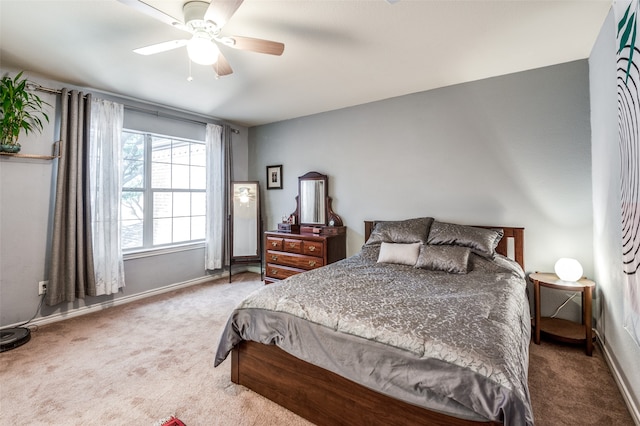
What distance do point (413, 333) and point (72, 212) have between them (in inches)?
140

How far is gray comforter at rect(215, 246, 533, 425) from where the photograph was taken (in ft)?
3.84

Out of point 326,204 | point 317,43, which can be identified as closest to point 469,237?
point 326,204

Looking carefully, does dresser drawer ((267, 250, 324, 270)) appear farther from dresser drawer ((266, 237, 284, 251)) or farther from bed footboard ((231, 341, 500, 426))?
bed footboard ((231, 341, 500, 426))

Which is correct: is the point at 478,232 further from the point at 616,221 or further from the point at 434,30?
the point at 434,30

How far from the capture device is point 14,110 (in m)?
2.62

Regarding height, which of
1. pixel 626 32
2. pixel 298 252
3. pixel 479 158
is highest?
pixel 626 32

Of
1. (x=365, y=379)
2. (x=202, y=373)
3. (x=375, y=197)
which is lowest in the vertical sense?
(x=202, y=373)

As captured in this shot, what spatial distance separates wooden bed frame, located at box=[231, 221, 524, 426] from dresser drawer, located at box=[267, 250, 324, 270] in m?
1.84

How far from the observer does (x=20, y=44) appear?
237 centimetres

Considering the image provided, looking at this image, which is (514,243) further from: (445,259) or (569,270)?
(445,259)

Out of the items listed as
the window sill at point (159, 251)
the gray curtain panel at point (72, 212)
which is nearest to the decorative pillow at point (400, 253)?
the window sill at point (159, 251)

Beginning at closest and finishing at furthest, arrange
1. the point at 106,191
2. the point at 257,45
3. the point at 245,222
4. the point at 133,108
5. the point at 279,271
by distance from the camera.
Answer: the point at 257,45
the point at 106,191
the point at 133,108
the point at 279,271
the point at 245,222

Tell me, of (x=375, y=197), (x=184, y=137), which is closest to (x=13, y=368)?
(x=184, y=137)

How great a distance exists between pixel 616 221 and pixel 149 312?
428 cm
